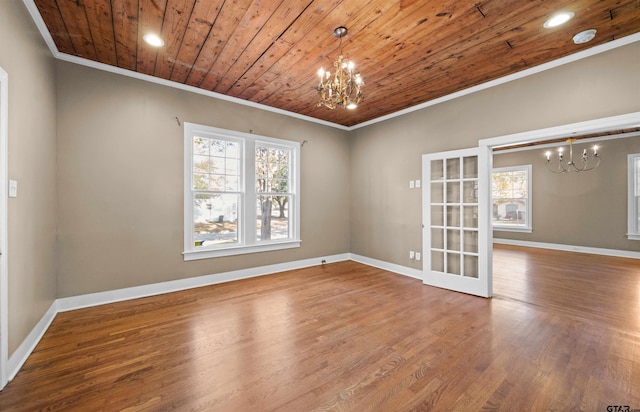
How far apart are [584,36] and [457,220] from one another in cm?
237

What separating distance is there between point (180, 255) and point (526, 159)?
9103mm

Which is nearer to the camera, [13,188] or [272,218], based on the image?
[13,188]

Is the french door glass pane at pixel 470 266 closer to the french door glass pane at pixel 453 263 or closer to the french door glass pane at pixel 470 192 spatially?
the french door glass pane at pixel 453 263

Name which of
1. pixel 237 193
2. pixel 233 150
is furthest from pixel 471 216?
pixel 233 150

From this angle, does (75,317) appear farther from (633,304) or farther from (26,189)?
(633,304)

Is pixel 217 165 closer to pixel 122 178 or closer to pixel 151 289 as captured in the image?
pixel 122 178

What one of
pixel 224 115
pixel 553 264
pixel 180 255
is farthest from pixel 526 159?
pixel 180 255

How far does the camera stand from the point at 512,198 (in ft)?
26.4

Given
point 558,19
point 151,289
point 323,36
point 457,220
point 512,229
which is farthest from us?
point 512,229

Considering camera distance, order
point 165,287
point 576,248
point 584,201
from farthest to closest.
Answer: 1. point 576,248
2. point 584,201
3. point 165,287

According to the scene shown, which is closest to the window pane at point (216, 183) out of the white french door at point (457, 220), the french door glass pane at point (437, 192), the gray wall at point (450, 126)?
the gray wall at point (450, 126)

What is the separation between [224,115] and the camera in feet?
13.7

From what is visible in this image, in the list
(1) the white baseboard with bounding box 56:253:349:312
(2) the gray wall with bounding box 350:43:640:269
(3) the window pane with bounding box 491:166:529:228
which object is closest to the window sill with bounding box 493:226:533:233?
(3) the window pane with bounding box 491:166:529:228

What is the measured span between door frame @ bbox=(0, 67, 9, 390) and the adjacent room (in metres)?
0.02
